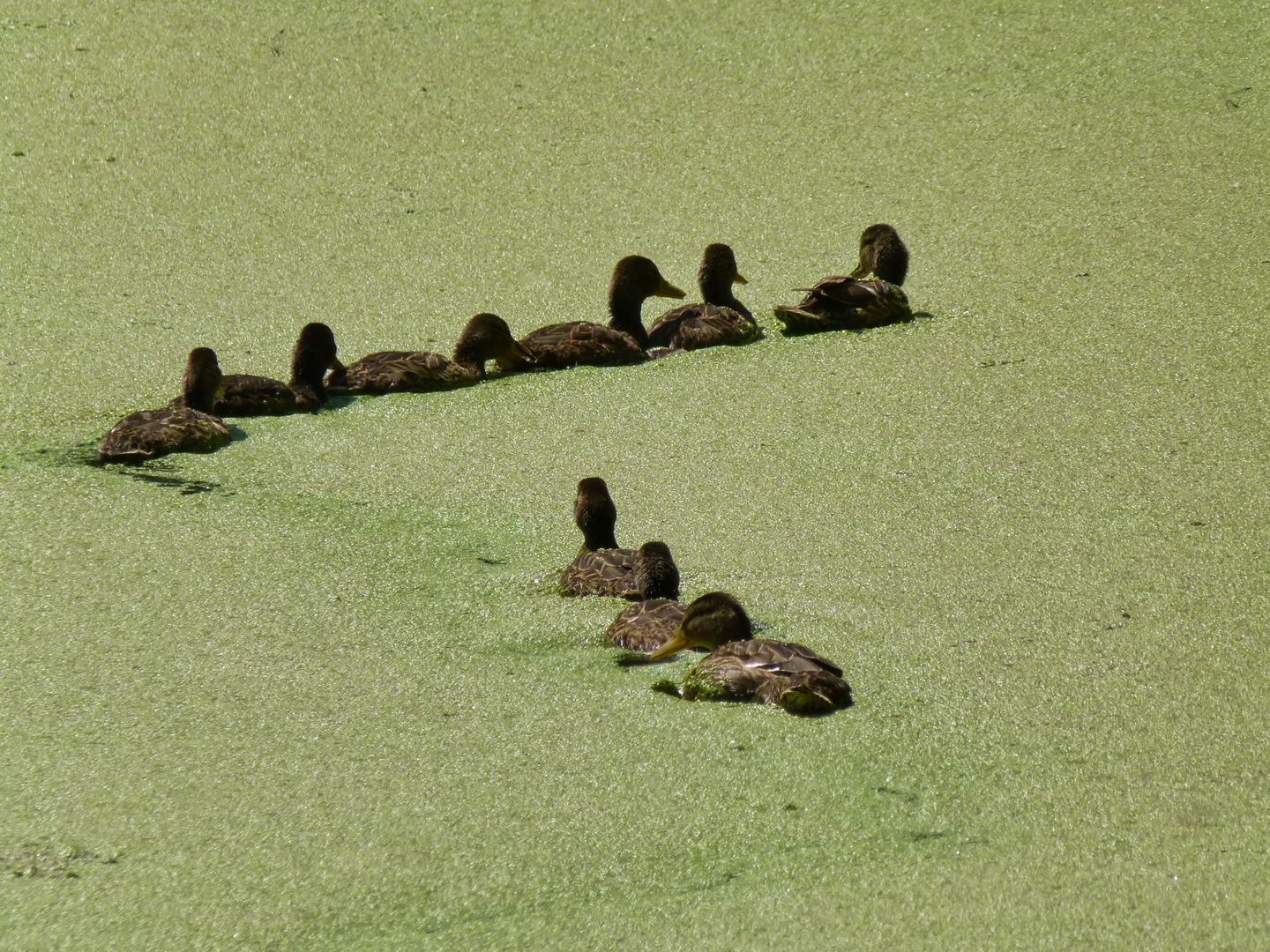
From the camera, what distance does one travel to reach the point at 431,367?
432 cm

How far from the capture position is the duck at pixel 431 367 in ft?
14.1

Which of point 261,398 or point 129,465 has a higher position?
point 261,398

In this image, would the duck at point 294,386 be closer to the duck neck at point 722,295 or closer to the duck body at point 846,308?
the duck neck at point 722,295

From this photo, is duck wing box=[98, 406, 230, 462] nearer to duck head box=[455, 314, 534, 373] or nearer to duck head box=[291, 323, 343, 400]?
duck head box=[291, 323, 343, 400]

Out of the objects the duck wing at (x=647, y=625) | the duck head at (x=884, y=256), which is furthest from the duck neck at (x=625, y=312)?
the duck wing at (x=647, y=625)

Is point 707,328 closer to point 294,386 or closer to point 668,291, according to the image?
point 668,291

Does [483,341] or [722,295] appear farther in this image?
[722,295]

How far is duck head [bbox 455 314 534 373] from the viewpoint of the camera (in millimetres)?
4359

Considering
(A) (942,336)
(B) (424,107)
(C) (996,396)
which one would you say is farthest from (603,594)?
(B) (424,107)

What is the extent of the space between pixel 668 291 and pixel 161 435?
1.71 metres

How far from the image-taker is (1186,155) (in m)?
5.40

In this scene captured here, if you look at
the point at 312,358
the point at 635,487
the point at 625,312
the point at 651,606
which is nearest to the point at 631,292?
the point at 625,312

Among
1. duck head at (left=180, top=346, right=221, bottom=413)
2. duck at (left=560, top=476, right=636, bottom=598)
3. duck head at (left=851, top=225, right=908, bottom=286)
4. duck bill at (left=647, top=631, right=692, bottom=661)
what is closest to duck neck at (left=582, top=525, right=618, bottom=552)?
duck at (left=560, top=476, right=636, bottom=598)

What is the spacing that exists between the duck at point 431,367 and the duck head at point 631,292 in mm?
412
